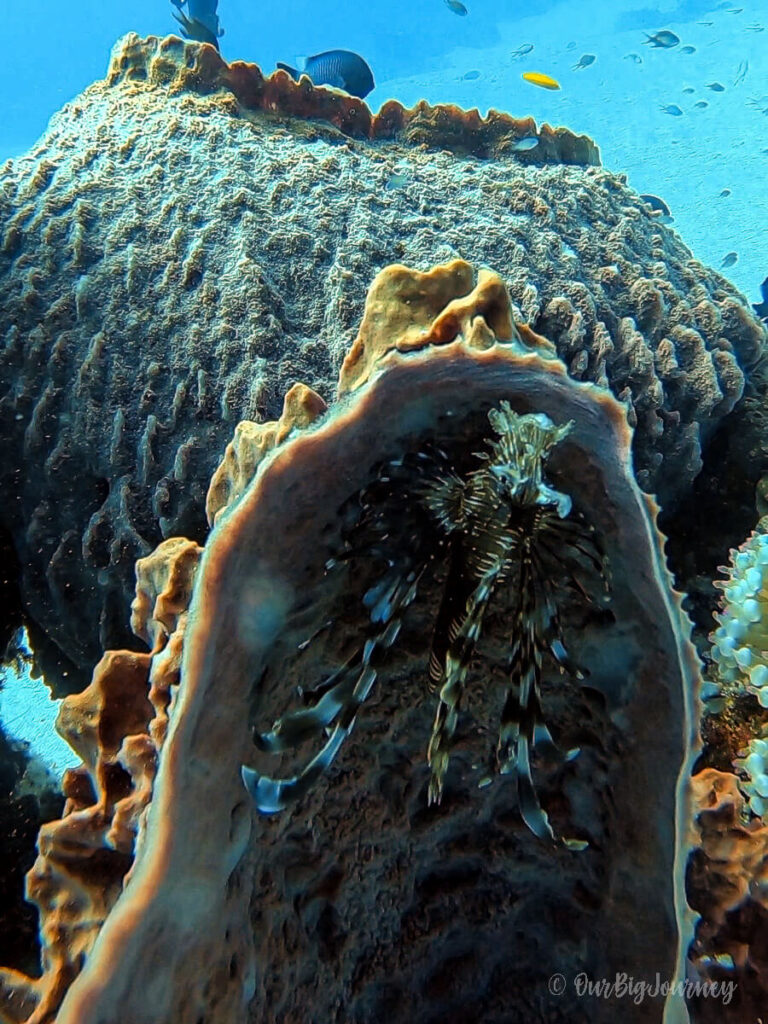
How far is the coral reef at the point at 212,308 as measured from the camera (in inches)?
102

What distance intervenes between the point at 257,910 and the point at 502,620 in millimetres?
663

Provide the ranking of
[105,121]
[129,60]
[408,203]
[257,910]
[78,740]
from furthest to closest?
1. [129,60]
2. [105,121]
3. [408,203]
4. [78,740]
5. [257,910]

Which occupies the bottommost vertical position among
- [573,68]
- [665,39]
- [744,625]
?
[744,625]

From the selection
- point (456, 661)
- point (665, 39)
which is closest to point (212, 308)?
point (456, 661)

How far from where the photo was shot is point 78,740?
1470 mm

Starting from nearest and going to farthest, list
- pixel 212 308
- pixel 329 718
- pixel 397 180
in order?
pixel 329 718
pixel 212 308
pixel 397 180

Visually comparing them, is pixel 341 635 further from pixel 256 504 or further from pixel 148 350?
pixel 148 350

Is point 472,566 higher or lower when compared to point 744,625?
higher

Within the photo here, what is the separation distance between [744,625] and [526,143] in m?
2.74

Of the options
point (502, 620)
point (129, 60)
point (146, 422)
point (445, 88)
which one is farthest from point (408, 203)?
point (445, 88)

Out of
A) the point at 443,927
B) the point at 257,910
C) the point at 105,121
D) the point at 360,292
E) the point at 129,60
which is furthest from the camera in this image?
the point at 129,60

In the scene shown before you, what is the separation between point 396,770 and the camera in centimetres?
140

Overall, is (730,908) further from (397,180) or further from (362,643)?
(397,180)

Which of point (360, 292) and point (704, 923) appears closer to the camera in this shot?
point (704, 923)
